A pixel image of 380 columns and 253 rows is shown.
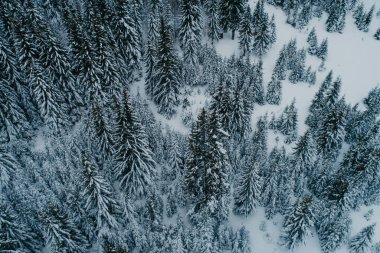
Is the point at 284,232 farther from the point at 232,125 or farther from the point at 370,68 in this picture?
the point at 370,68

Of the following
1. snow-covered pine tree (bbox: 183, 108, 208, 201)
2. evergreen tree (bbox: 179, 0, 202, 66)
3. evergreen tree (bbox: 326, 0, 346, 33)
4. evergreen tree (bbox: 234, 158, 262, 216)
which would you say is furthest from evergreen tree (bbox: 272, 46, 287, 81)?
snow-covered pine tree (bbox: 183, 108, 208, 201)

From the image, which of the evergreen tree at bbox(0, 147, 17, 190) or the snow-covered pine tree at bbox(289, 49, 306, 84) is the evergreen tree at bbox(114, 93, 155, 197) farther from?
the snow-covered pine tree at bbox(289, 49, 306, 84)

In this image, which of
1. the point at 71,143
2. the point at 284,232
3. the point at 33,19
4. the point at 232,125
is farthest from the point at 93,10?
the point at 284,232

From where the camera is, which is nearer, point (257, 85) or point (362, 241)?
point (362, 241)

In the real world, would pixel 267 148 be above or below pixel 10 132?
below

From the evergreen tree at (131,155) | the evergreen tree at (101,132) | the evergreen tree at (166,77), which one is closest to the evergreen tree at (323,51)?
the evergreen tree at (166,77)

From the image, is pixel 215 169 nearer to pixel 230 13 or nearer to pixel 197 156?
pixel 197 156

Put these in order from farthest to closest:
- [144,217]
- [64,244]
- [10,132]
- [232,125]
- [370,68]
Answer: [370,68] < [232,125] < [10,132] < [144,217] < [64,244]

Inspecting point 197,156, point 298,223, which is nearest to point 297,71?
point 298,223
